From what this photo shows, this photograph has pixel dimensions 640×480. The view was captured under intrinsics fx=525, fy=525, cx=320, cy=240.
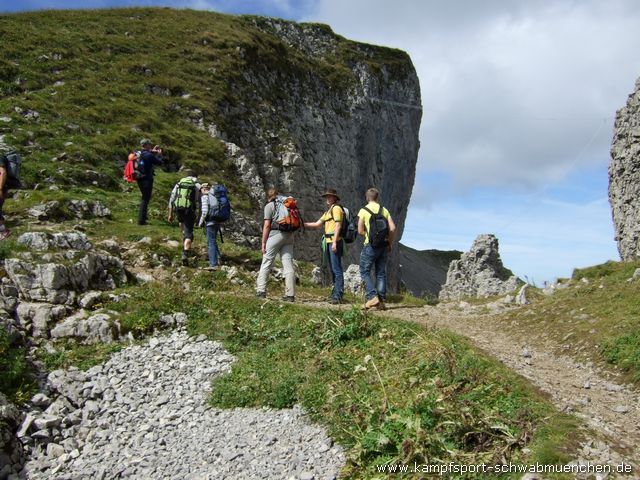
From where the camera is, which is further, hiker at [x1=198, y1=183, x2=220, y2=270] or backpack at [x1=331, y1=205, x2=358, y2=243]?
hiker at [x1=198, y1=183, x2=220, y2=270]

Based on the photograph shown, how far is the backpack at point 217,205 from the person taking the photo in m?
15.7

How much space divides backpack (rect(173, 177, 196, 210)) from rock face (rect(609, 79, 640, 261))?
52.9 ft

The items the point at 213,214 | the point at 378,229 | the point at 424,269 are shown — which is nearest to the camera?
the point at 378,229

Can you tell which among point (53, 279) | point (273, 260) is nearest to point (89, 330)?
point (53, 279)

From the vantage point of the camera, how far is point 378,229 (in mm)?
13070

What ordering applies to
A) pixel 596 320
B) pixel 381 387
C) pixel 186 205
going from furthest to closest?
pixel 186 205 → pixel 596 320 → pixel 381 387

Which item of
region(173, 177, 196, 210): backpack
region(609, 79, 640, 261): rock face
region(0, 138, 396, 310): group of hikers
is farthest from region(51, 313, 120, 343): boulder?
region(609, 79, 640, 261): rock face

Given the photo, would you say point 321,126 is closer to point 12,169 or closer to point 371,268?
point 12,169

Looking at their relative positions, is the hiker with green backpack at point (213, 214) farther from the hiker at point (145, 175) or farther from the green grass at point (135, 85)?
the green grass at point (135, 85)

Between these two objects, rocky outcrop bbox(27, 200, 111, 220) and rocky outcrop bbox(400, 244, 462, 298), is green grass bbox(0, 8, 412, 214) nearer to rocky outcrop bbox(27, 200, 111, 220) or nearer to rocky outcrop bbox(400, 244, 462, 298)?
rocky outcrop bbox(27, 200, 111, 220)

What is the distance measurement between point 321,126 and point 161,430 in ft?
131

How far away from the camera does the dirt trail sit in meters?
6.11

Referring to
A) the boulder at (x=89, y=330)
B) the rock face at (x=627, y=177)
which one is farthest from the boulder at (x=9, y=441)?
the rock face at (x=627, y=177)

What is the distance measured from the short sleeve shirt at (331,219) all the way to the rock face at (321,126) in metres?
16.3
